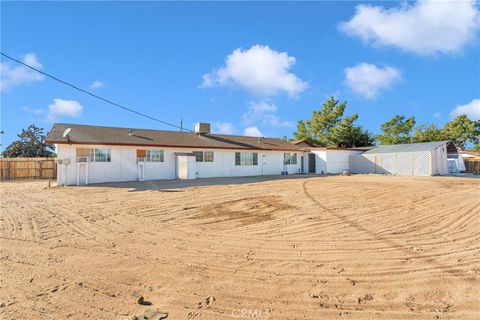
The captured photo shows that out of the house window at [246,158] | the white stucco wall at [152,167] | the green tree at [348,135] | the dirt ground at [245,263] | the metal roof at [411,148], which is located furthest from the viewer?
the green tree at [348,135]

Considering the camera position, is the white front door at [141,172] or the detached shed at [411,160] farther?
the detached shed at [411,160]

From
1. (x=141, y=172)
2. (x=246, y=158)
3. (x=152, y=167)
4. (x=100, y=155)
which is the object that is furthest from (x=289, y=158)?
(x=100, y=155)

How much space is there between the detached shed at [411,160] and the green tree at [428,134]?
39.4 feet

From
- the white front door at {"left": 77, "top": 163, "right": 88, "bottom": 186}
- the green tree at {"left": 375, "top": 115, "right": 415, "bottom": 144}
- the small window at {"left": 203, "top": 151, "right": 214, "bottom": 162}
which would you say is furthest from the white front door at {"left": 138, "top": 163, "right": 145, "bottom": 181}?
the green tree at {"left": 375, "top": 115, "right": 415, "bottom": 144}

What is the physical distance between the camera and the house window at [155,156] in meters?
20.9

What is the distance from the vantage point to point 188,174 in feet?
70.8

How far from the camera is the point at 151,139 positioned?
22.0 m

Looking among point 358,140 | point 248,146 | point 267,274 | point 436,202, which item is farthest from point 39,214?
point 358,140

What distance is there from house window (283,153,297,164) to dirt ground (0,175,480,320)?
62.8ft

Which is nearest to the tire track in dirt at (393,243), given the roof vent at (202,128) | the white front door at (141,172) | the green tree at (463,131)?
the white front door at (141,172)

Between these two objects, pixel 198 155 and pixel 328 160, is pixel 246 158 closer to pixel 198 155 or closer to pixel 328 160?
pixel 198 155

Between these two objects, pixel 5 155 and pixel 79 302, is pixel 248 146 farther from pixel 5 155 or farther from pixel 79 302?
pixel 5 155

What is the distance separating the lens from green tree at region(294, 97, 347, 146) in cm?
4292

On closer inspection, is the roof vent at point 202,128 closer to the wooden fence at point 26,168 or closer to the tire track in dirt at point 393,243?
the wooden fence at point 26,168
